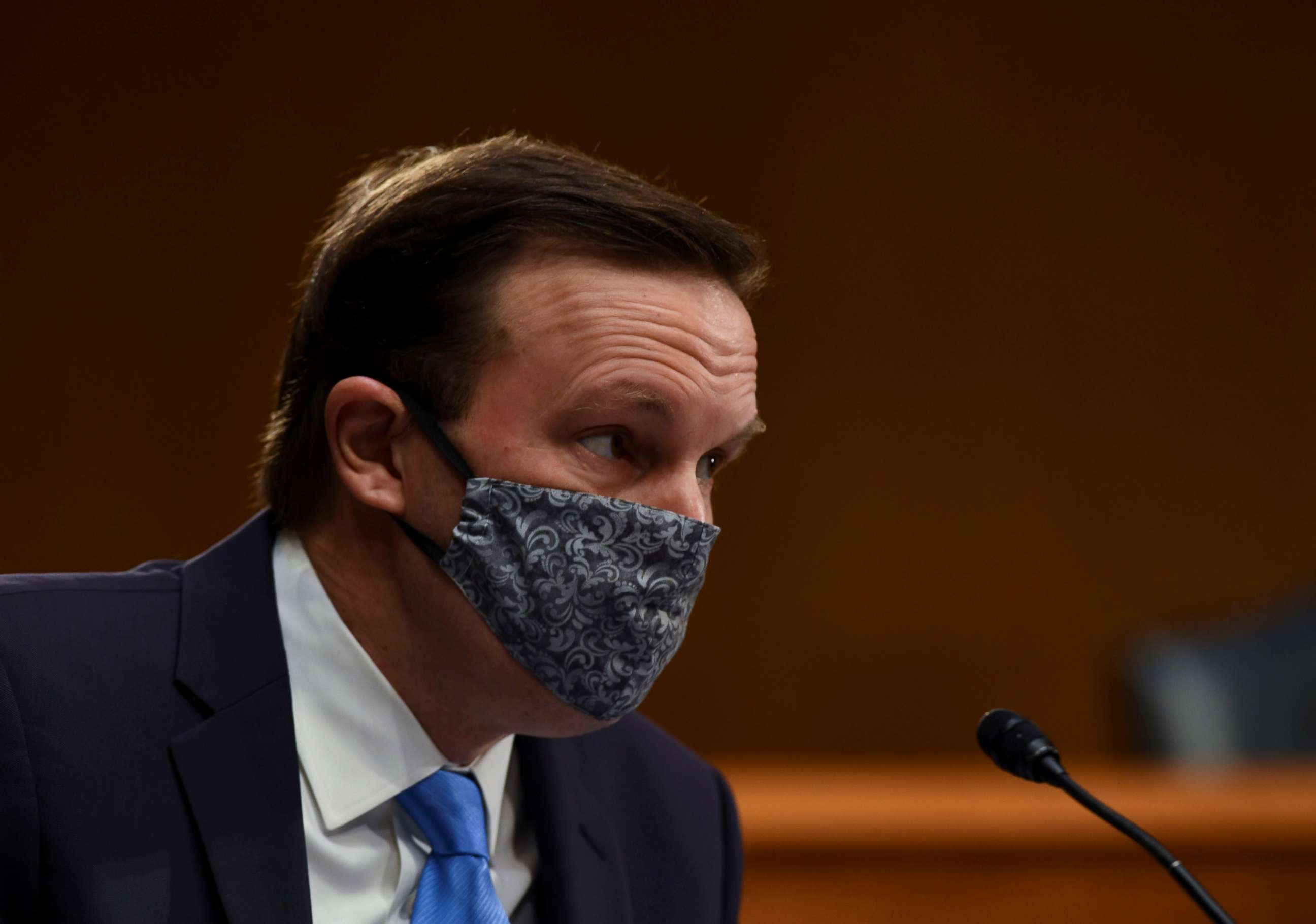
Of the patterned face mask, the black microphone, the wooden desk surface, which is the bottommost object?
the wooden desk surface

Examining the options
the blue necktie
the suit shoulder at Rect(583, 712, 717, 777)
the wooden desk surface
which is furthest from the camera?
the wooden desk surface

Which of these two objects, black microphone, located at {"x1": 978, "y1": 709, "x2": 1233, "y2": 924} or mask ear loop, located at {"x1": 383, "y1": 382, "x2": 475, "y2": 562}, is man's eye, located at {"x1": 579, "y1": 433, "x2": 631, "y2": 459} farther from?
black microphone, located at {"x1": 978, "y1": 709, "x2": 1233, "y2": 924}

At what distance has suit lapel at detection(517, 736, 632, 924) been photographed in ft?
6.24

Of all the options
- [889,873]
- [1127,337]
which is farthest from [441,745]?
[1127,337]

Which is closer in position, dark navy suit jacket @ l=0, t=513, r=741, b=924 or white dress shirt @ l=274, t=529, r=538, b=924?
dark navy suit jacket @ l=0, t=513, r=741, b=924

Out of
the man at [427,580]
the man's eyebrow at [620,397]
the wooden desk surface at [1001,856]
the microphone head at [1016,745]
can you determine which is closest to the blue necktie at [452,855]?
the man at [427,580]

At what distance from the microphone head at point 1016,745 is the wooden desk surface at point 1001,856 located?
128 centimetres

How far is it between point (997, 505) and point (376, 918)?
3.79m

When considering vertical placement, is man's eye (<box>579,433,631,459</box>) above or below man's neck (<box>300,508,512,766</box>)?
above

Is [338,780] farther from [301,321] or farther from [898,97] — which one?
[898,97]

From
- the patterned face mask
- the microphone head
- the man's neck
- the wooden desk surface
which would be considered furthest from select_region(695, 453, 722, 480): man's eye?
the wooden desk surface

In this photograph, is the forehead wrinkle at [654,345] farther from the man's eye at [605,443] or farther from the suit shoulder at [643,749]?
the suit shoulder at [643,749]

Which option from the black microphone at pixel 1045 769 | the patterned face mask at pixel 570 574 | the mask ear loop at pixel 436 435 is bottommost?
the black microphone at pixel 1045 769

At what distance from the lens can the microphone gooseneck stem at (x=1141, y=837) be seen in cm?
157
